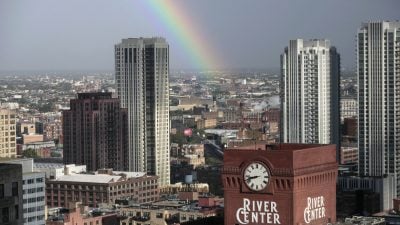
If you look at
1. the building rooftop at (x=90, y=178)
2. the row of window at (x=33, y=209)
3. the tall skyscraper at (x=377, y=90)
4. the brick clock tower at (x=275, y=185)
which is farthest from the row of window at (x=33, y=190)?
the tall skyscraper at (x=377, y=90)

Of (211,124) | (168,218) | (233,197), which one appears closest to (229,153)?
(233,197)

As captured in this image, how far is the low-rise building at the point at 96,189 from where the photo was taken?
5312 cm

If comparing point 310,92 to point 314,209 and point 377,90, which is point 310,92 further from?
point 314,209

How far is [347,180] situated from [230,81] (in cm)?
6382

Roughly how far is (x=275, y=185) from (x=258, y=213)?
1.91ft

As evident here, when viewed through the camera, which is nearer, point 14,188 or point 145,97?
point 14,188

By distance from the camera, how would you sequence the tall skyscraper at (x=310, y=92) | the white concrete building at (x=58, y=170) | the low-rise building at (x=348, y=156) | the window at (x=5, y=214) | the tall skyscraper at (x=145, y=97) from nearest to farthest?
the window at (x=5, y=214)
the white concrete building at (x=58, y=170)
the tall skyscraper at (x=310, y=92)
the tall skyscraper at (x=145, y=97)
the low-rise building at (x=348, y=156)

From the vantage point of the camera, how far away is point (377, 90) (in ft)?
199

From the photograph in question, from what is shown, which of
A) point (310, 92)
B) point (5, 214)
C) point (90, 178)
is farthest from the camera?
point (310, 92)

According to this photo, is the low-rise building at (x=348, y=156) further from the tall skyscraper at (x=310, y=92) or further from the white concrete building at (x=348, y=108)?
the white concrete building at (x=348, y=108)

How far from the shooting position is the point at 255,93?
114m

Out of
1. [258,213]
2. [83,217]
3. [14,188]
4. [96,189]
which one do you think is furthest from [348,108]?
[14,188]

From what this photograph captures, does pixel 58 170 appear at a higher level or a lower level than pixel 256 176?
lower

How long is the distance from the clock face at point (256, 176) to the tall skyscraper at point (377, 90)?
→ 4275 cm
